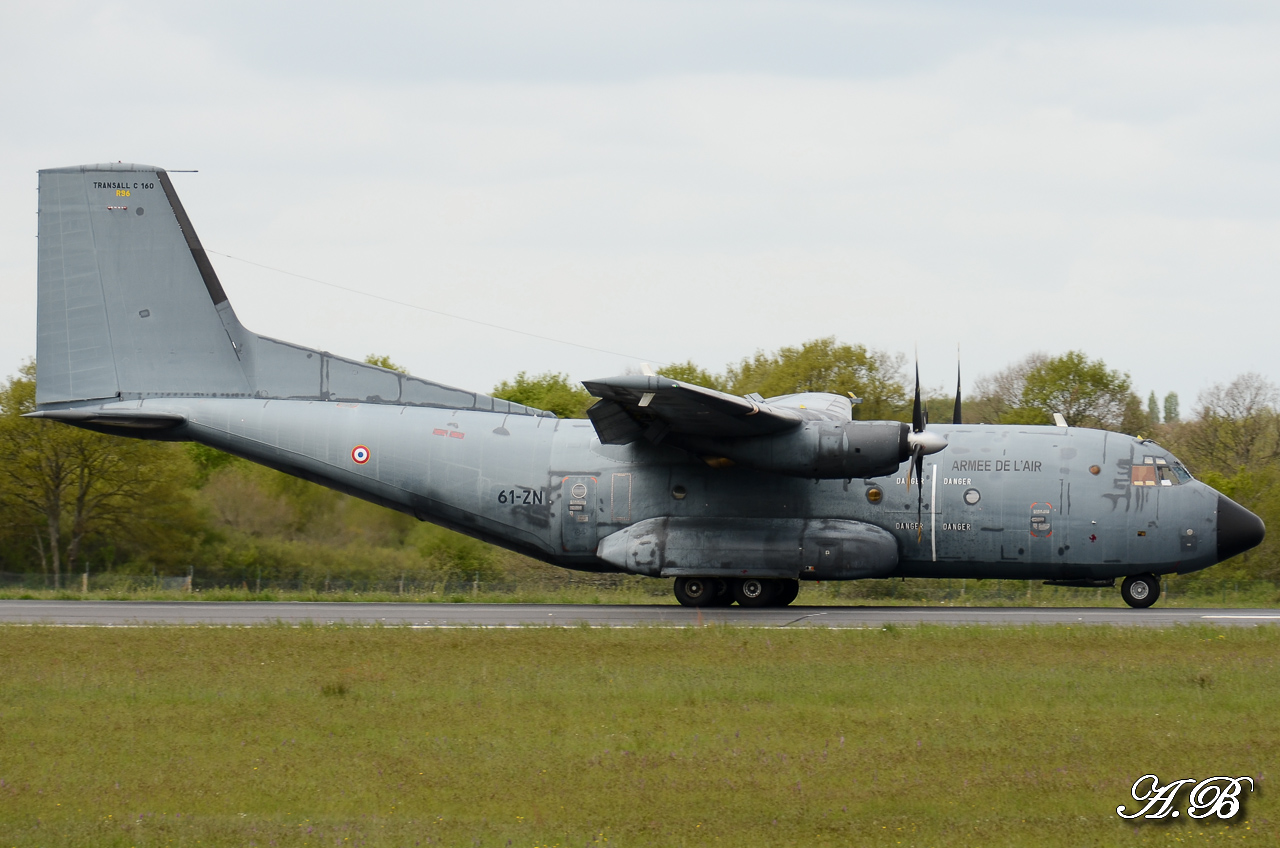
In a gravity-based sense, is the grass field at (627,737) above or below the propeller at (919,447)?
below

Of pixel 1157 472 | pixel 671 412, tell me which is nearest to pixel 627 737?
pixel 671 412

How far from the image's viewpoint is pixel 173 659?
1462 cm

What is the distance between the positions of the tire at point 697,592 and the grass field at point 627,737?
5.73m

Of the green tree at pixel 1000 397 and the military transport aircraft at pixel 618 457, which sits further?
the green tree at pixel 1000 397

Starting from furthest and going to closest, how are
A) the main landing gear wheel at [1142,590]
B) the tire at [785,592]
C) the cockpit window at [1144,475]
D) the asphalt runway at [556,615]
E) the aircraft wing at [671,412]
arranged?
the tire at [785,592] < the main landing gear wheel at [1142,590] < the cockpit window at [1144,475] < the asphalt runway at [556,615] < the aircraft wing at [671,412]

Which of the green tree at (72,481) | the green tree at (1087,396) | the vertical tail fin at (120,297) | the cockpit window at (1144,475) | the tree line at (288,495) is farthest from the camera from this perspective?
the green tree at (1087,396)

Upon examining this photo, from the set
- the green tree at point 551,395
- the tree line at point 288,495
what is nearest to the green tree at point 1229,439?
the tree line at point 288,495

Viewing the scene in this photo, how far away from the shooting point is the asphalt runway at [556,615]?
1872 cm

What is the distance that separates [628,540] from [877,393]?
81.0 feet

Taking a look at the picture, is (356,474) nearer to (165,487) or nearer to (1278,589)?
(165,487)

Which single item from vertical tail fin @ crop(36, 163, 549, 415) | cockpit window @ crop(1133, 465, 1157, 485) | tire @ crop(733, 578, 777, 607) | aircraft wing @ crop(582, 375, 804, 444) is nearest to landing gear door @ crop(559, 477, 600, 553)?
aircraft wing @ crop(582, 375, 804, 444)

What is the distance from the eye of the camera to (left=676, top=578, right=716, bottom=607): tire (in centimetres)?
2200

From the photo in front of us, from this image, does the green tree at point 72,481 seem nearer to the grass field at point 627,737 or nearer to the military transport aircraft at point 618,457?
the military transport aircraft at point 618,457

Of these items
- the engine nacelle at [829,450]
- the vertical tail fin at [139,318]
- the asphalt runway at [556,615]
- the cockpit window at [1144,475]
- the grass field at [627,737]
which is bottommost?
the asphalt runway at [556,615]
